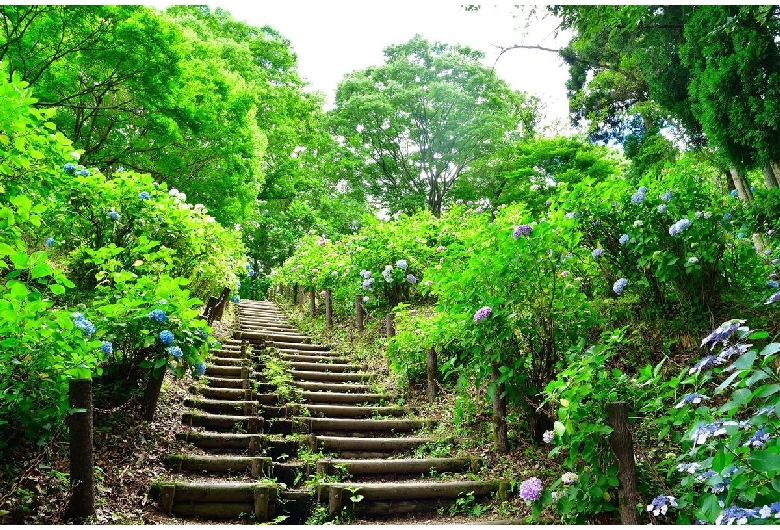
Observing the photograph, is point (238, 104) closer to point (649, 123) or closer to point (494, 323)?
point (649, 123)

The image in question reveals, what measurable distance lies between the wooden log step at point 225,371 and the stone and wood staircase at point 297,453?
0.04 feet

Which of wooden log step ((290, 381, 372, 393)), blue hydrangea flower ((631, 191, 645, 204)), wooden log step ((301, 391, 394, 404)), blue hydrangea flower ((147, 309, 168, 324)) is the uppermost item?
blue hydrangea flower ((631, 191, 645, 204))

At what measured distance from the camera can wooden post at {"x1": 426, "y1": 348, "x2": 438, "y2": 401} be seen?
17.6ft

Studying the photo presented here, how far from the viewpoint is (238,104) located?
11.3 meters

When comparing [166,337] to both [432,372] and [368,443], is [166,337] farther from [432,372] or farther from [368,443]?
[432,372]

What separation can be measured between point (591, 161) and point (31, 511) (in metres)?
15.3

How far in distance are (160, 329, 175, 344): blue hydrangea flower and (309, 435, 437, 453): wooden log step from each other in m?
1.70

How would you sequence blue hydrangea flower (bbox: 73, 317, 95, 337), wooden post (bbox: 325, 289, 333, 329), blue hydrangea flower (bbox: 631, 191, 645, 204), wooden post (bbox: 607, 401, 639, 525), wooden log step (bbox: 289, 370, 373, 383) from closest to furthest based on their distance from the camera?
wooden post (bbox: 607, 401, 639, 525), blue hydrangea flower (bbox: 73, 317, 95, 337), blue hydrangea flower (bbox: 631, 191, 645, 204), wooden log step (bbox: 289, 370, 373, 383), wooden post (bbox: 325, 289, 333, 329)

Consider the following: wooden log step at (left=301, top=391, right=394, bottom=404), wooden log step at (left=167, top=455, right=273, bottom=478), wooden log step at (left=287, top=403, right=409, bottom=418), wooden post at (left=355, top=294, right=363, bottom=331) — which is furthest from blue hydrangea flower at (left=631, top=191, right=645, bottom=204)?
wooden post at (left=355, top=294, right=363, bottom=331)

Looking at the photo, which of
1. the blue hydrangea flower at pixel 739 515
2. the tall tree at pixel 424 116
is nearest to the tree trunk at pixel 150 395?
the blue hydrangea flower at pixel 739 515

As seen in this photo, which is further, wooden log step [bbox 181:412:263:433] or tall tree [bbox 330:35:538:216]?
tall tree [bbox 330:35:538:216]

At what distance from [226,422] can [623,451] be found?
3494 mm

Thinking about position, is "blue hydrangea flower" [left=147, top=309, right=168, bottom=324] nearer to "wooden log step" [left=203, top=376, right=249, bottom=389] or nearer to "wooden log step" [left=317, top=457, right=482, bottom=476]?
"wooden log step" [left=317, top=457, right=482, bottom=476]

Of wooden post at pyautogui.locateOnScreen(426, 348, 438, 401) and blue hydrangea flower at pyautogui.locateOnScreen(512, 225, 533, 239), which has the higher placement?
blue hydrangea flower at pyautogui.locateOnScreen(512, 225, 533, 239)
